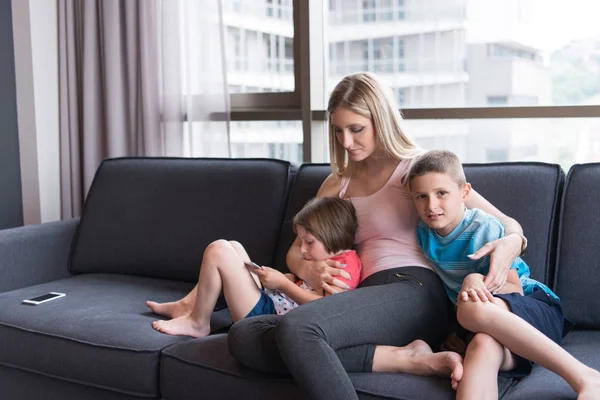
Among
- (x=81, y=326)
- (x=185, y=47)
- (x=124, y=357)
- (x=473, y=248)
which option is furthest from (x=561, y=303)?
(x=185, y=47)

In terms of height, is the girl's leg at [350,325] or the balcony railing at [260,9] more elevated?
the balcony railing at [260,9]

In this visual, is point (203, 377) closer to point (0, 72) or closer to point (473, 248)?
point (473, 248)

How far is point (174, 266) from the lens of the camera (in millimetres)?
2781

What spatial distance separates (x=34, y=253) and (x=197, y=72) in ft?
3.49

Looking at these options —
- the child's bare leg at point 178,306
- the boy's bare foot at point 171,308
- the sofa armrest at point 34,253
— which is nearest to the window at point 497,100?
the child's bare leg at point 178,306

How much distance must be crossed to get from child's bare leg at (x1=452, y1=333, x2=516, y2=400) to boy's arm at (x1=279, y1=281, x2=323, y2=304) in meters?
0.52

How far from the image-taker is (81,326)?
7.40 ft

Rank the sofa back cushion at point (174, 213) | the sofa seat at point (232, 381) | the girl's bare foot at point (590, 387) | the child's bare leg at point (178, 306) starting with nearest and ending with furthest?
the girl's bare foot at point (590, 387)
the sofa seat at point (232, 381)
the child's bare leg at point (178, 306)
the sofa back cushion at point (174, 213)

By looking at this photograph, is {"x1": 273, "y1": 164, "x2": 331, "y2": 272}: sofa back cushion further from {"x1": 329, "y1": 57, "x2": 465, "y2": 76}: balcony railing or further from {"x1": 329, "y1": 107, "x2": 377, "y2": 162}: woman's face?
{"x1": 329, "y1": 57, "x2": 465, "y2": 76}: balcony railing

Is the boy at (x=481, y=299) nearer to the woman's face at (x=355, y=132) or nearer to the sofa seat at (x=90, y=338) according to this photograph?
the woman's face at (x=355, y=132)

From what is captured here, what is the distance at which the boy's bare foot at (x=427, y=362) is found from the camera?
1748 millimetres

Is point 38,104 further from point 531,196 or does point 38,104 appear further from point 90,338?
point 531,196

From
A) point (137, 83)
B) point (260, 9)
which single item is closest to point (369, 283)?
point (260, 9)

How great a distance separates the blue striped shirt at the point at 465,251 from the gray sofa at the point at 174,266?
17 centimetres
